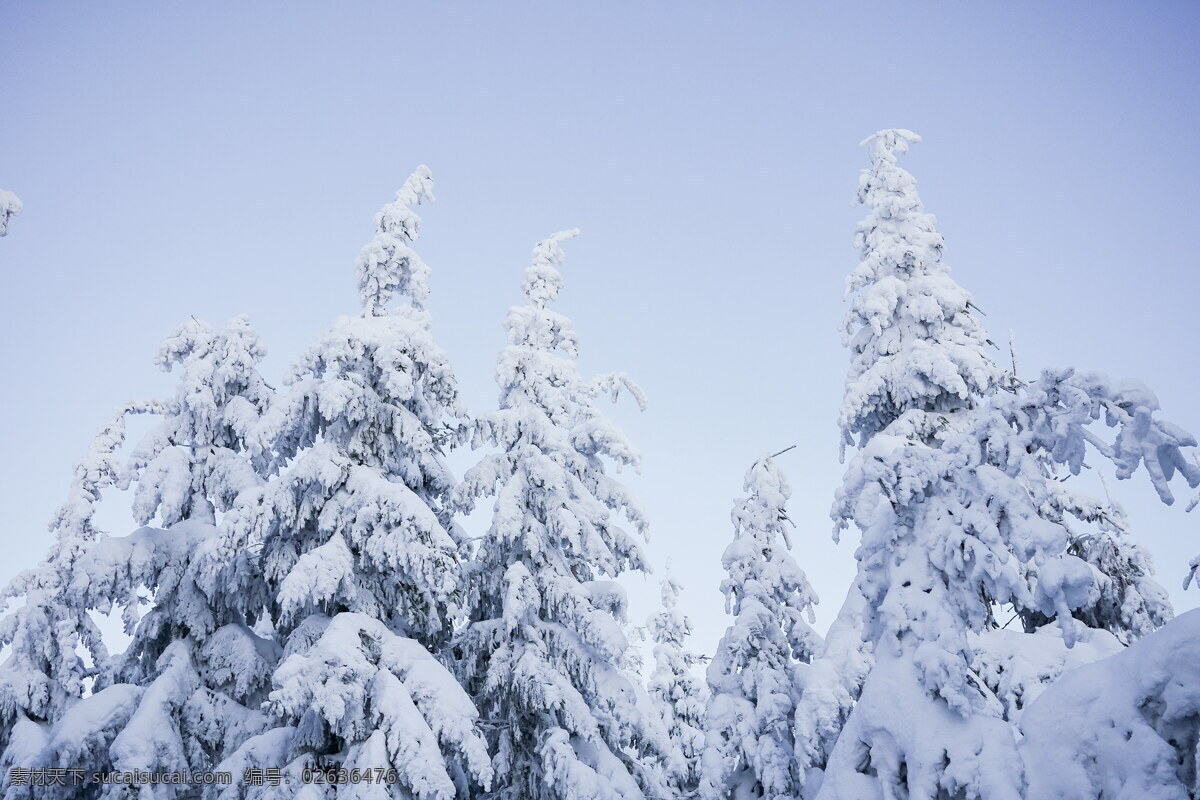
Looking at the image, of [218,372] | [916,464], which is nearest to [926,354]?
[916,464]

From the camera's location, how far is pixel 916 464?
28.3 ft

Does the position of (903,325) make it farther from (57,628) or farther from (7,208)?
(57,628)

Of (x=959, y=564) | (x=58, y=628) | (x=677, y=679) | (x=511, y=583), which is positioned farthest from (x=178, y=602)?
(x=677, y=679)

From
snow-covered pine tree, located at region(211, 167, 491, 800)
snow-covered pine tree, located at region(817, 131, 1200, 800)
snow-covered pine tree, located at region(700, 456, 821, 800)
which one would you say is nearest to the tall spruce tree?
snow-covered pine tree, located at region(211, 167, 491, 800)

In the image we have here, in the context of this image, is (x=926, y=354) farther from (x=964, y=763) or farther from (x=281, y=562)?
(x=281, y=562)

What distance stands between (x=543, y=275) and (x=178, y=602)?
33.3ft

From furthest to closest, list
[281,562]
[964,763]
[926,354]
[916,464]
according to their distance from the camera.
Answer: [926,354]
[281,562]
[916,464]
[964,763]

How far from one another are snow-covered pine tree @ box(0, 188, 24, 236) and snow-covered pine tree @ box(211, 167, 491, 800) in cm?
602

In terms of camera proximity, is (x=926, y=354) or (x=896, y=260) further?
(x=896, y=260)

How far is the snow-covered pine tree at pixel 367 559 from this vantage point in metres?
11.4

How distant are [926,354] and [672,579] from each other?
55.3 feet

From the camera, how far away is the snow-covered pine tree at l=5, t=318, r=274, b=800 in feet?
43.9

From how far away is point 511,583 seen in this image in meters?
14.6

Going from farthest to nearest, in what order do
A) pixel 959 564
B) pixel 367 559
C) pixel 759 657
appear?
1. pixel 759 657
2. pixel 367 559
3. pixel 959 564
